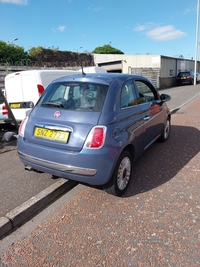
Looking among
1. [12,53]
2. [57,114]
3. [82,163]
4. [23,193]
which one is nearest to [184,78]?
[12,53]

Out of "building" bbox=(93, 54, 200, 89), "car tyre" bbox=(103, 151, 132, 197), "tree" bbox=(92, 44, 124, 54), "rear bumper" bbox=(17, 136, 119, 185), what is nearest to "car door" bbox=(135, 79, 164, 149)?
"car tyre" bbox=(103, 151, 132, 197)

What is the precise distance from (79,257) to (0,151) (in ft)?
11.4

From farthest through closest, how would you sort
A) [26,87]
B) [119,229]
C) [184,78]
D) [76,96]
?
[184,78]
[26,87]
[76,96]
[119,229]

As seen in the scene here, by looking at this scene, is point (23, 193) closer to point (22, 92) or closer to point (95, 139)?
point (95, 139)

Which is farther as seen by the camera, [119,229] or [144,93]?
[144,93]

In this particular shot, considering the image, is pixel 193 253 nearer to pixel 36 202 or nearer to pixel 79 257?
pixel 79 257

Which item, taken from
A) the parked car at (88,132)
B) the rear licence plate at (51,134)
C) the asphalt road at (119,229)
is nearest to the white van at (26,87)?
the parked car at (88,132)

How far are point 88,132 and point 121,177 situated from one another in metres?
0.90

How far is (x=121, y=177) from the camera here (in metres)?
3.02

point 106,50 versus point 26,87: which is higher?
point 106,50

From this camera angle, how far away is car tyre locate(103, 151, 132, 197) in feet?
9.31

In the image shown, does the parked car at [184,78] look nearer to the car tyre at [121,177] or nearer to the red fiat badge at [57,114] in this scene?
the car tyre at [121,177]

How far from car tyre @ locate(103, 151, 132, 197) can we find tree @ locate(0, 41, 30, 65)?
22.8 meters

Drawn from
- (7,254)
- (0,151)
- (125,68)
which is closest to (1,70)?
(0,151)
